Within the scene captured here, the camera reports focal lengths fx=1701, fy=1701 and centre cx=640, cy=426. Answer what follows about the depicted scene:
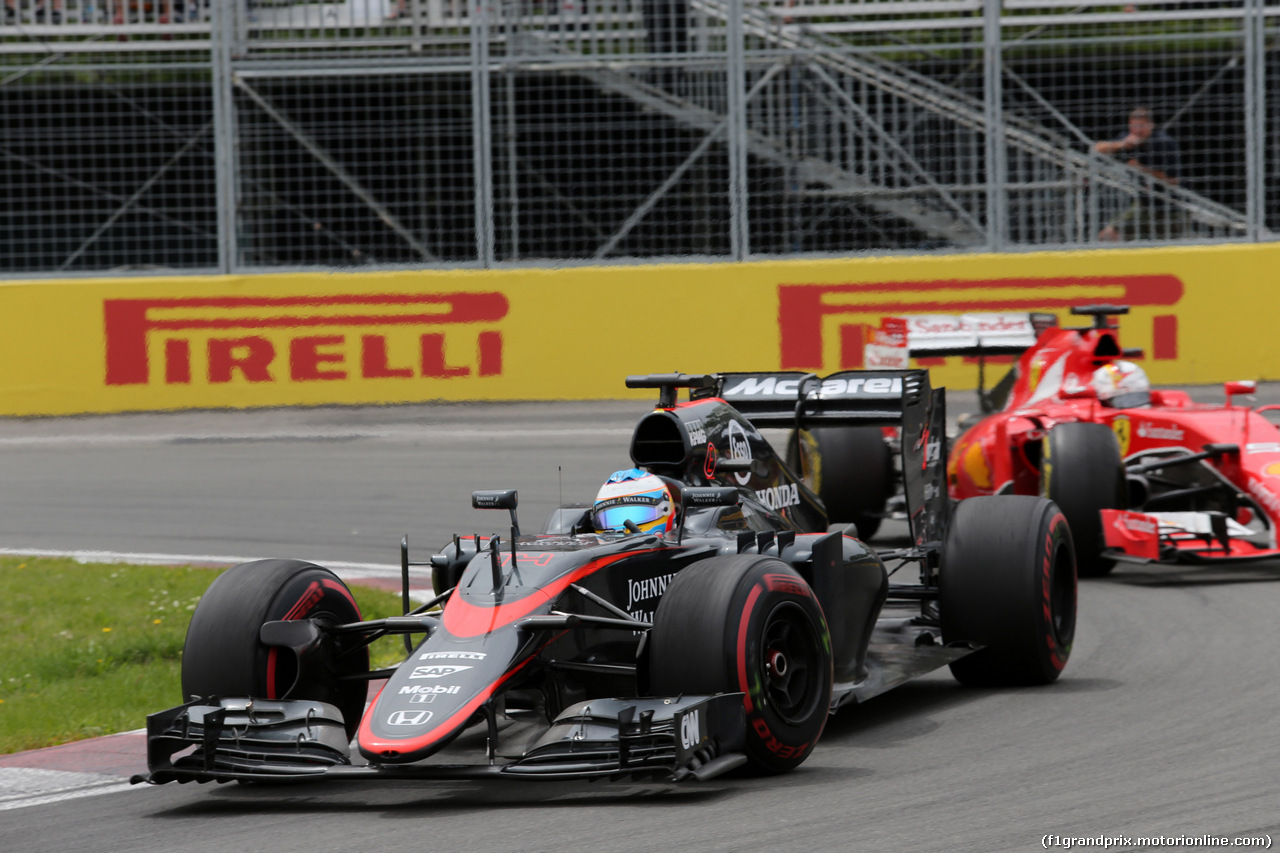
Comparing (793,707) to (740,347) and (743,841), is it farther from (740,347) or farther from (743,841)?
(740,347)

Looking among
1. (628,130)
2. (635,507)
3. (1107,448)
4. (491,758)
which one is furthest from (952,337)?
(491,758)

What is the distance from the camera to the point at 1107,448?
Answer: 9984 mm

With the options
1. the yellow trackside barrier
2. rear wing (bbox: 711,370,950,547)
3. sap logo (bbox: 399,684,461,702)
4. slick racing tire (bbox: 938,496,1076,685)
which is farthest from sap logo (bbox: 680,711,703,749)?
the yellow trackside barrier

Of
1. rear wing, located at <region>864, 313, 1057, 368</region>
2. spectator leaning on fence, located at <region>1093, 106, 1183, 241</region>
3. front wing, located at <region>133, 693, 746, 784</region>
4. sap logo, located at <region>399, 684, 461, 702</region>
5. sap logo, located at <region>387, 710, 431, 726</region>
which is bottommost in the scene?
front wing, located at <region>133, 693, 746, 784</region>

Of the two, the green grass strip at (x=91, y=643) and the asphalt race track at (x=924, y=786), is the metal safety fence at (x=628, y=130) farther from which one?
the green grass strip at (x=91, y=643)

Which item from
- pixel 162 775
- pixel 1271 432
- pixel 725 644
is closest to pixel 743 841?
pixel 725 644

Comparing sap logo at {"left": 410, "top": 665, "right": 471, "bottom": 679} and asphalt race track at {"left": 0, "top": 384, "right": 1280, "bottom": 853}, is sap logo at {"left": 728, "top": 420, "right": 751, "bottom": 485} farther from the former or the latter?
sap logo at {"left": 410, "top": 665, "right": 471, "bottom": 679}

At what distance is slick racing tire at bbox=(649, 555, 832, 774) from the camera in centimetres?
552

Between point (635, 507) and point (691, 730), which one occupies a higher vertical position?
point (635, 507)

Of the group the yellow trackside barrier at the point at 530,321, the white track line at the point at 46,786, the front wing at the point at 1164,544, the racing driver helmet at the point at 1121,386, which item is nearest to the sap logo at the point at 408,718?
the white track line at the point at 46,786

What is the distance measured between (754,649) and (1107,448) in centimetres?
502

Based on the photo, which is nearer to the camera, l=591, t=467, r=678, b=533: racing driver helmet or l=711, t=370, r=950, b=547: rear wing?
l=591, t=467, r=678, b=533: racing driver helmet

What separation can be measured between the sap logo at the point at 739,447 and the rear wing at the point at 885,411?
0.85 meters

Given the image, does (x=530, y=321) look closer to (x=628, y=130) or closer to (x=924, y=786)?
(x=628, y=130)
